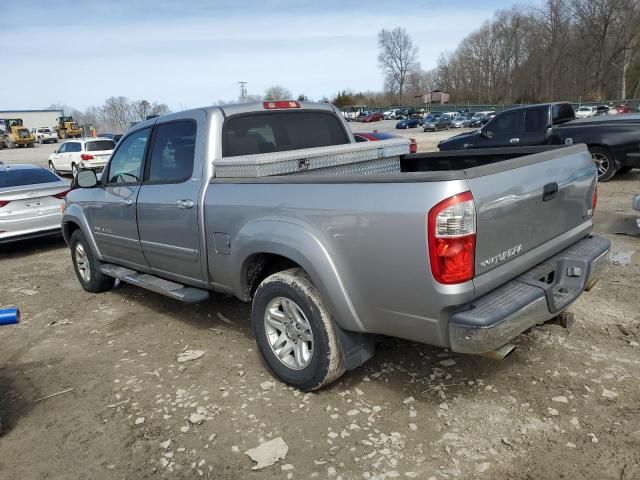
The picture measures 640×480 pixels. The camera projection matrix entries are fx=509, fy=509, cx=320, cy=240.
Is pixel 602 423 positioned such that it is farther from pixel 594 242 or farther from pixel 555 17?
pixel 555 17

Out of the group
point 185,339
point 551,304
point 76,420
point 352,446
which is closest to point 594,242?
point 551,304

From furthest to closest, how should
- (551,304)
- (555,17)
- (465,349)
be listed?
(555,17) → (551,304) → (465,349)

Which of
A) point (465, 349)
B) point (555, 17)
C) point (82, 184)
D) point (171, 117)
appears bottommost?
point (465, 349)

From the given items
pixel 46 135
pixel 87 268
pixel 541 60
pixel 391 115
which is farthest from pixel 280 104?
pixel 541 60

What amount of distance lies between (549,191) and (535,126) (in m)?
8.78

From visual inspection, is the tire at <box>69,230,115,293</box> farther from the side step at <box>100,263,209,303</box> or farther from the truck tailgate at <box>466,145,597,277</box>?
the truck tailgate at <box>466,145,597,277</box>

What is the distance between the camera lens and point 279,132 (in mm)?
4324

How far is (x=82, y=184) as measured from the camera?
17.0ft

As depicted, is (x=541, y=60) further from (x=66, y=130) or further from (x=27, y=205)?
(x=27, y=205)

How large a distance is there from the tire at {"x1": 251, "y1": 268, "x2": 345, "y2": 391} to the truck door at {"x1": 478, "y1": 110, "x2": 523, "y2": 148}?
9289mm

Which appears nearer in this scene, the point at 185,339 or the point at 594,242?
the point at 594,242

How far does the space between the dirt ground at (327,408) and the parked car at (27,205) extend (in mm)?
3778

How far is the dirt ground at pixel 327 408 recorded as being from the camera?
8.98ft

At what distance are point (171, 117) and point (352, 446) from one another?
9.89 ft
